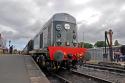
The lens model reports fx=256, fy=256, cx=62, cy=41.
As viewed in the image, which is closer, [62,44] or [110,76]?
[62,44]

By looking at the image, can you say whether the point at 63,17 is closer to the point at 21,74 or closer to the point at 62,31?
the point at 62,31

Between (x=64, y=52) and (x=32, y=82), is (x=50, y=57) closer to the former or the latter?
(x=64, y=52)

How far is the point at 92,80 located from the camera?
15125mm

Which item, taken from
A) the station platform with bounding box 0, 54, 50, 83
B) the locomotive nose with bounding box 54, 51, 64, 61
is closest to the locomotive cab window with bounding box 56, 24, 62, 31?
the locomotive nose with bounding box 54, 51, 64, 61

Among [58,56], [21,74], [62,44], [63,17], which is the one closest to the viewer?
[21,74]

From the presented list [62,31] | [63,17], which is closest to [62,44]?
[62,31]

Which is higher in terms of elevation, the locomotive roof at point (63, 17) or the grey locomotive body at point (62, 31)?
the locomotive roof at point (63, 17)

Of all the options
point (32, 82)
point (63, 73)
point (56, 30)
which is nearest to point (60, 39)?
point (56, 30)

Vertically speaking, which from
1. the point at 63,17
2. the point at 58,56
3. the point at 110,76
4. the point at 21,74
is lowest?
the point at 110,76

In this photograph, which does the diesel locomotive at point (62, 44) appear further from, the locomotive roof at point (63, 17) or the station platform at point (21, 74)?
the station platform at point (21, 74)

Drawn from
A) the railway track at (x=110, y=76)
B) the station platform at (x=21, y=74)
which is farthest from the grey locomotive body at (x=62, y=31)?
the railway track at (x=110, y=76)

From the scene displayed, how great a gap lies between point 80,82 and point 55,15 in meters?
5.17

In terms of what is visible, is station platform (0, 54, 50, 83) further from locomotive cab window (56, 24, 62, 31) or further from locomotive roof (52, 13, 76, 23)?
locomotive roof (52, 13, 76, 23)

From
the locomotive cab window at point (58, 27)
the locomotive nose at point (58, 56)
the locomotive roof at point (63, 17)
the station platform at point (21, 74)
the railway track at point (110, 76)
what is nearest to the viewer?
the station platform at point (21, 74)
